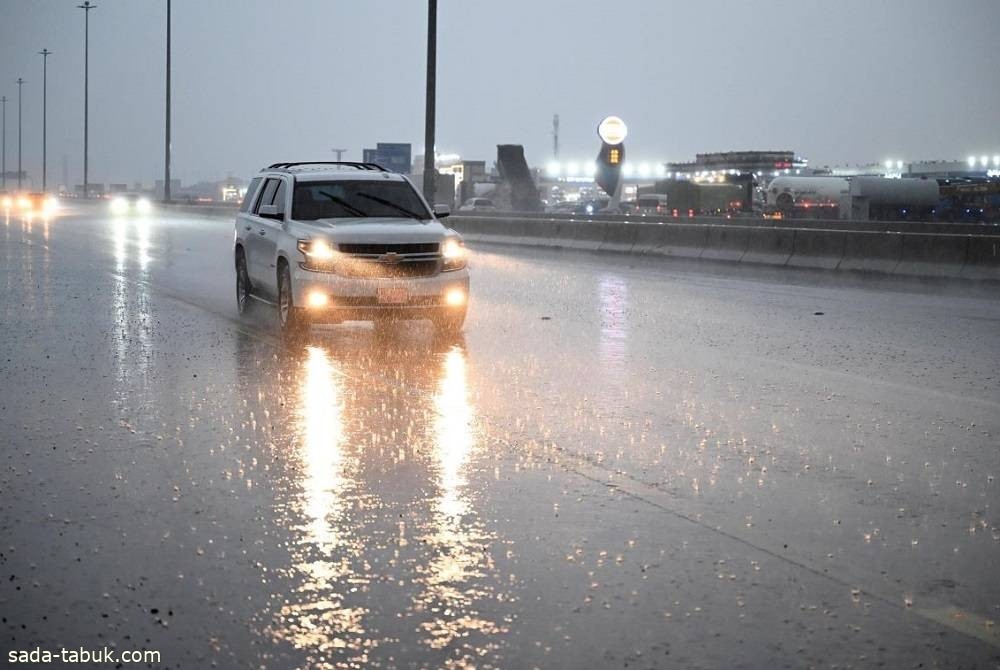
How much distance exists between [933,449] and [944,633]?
12.4 ft

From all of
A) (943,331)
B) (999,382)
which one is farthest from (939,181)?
(999,382)

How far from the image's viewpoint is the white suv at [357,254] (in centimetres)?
1431

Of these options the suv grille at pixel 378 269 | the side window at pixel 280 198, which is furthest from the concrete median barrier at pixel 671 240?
the suv grille at pixel 378 269

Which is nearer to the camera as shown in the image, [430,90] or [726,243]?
[726,243]

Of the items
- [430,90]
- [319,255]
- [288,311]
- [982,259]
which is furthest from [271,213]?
[430,90]

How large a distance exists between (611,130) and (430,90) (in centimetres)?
1239

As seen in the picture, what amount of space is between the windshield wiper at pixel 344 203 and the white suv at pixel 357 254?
0.4 inches

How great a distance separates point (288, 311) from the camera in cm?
1477

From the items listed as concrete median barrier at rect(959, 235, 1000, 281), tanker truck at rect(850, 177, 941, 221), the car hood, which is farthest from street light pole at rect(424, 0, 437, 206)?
tanker truck at rect(850, 177, 941, 221)

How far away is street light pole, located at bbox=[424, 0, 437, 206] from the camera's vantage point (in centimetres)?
3800

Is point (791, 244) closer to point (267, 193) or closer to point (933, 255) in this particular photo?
point (933, 255)

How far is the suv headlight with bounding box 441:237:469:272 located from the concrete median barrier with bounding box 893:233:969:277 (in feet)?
39.8

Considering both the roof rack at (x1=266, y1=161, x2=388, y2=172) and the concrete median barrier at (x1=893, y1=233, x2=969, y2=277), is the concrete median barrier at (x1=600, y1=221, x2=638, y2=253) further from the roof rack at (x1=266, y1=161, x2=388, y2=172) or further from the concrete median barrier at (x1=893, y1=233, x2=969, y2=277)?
the roof rack at (x1=266, y1=161, x2=388, y2=172)

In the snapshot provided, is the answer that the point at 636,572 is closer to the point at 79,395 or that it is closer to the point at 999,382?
the point at 79,395
